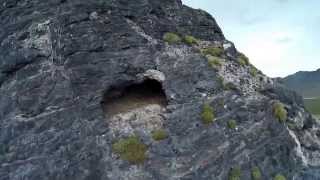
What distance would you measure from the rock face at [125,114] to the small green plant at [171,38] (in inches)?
9.9

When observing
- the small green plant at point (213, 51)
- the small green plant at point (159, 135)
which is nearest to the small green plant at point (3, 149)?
the small green plant at point (159, 135)

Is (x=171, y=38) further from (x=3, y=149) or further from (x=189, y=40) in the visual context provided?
(x=3, y=149)

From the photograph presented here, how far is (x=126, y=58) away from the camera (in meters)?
30.4

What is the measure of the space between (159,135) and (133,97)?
144 inches

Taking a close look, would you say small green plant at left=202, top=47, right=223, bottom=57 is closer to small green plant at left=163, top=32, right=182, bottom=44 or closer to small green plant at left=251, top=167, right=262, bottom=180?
small green plant at left=163, top=32, right=182, bottom=44

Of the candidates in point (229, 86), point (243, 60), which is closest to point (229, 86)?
point (229, 86)

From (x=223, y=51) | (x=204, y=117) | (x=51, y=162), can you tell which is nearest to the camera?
(x=51, y=162)

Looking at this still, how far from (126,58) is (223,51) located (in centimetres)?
642

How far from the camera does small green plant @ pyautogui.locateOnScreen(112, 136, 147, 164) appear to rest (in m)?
27.8

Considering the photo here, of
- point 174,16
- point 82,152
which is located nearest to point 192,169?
point 82,152

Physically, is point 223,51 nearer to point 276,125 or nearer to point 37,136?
point 276,125

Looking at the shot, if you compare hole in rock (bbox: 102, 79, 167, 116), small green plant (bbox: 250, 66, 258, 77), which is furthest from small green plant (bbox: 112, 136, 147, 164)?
small green plant (bbox: 250, 66, 258, 77)

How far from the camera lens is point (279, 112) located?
30.9 metres

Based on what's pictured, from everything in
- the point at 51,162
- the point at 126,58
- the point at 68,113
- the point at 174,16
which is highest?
the point at 174,16
